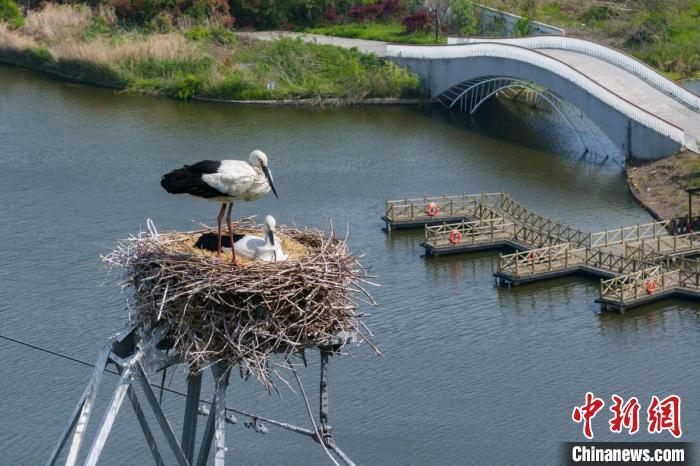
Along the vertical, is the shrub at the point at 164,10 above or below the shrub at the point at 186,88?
above

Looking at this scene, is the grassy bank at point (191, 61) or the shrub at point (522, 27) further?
the shrub at point (522, 27)

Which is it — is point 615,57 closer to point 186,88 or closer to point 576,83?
point 576,83

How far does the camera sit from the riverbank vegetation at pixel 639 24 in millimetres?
95375

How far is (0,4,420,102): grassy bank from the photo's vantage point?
91.4 metres

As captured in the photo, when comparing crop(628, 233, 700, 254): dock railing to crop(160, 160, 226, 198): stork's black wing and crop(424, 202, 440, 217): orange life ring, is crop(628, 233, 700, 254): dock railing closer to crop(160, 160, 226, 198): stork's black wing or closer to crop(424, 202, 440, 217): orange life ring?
crop(424, 202, 440, 217): orange life ring

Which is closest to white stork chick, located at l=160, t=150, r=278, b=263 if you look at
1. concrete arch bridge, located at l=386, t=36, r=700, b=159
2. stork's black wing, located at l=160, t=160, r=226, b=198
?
stork's black wing, located at l=160, t=160, r=226, b=198

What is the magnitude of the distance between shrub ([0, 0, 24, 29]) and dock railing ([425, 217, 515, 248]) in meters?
55.2

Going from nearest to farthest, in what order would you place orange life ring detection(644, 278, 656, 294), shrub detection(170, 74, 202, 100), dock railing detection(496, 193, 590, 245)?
orange life ring detection(644, 278, 656, 294) → dock railing detection(496, 193, 590, 245) → shrub detection(170, 74, 202, 100)

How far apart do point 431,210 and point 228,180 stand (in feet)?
121

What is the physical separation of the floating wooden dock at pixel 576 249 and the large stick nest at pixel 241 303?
27.0 m

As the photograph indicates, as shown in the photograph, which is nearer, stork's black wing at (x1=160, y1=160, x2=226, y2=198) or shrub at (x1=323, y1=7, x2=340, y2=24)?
stork's black wing at (x1=160, y1=160, x2=226, y2=198)

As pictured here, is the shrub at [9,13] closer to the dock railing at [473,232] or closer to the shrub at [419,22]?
the shrub at [419,22]

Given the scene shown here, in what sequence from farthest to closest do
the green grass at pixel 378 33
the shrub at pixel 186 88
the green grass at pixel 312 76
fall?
1. the green grass at pixel 378 33
2. the shrub at pixel 186 88
3. the green grass at pixel 312 76

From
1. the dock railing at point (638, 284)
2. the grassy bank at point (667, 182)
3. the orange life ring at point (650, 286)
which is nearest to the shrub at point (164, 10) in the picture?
the grassy bank at point (667, 182)
